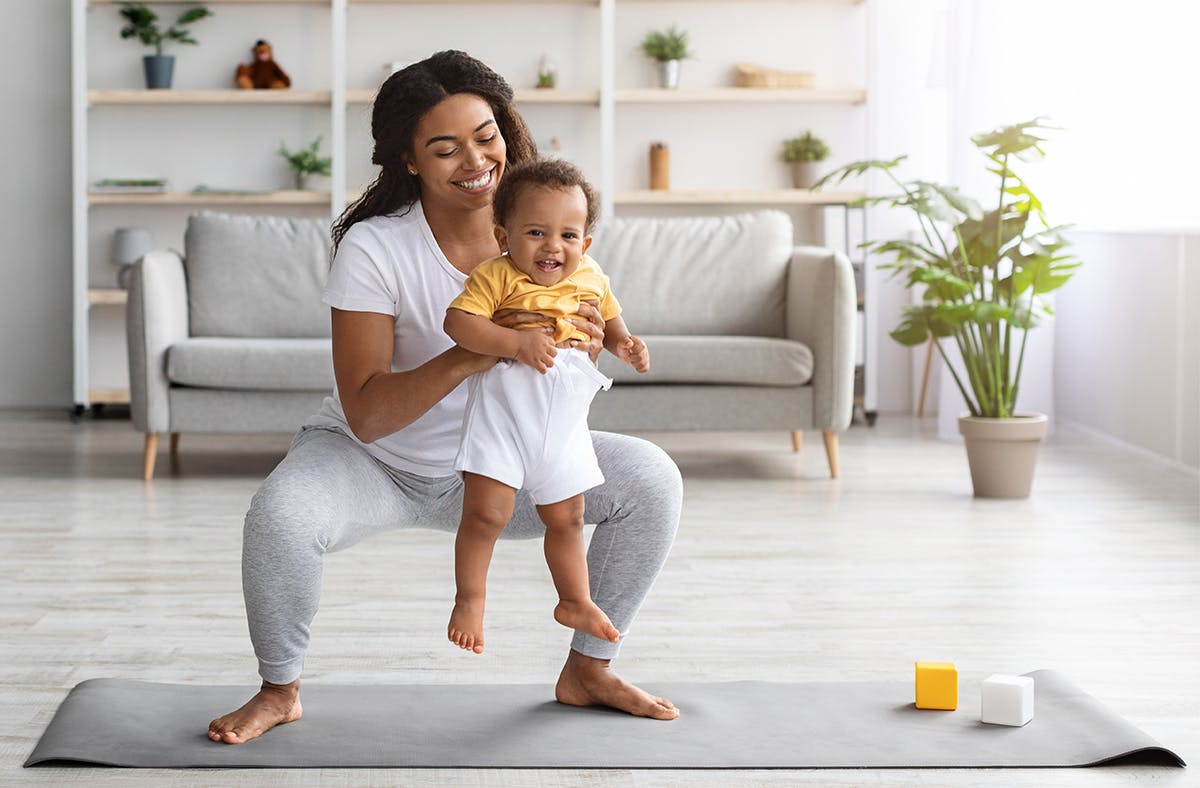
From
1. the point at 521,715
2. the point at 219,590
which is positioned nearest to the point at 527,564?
the point at 219,590

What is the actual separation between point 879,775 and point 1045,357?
3573 mm

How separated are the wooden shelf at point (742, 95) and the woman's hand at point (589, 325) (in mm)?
4059

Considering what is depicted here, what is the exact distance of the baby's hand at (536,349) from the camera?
6.33 ft

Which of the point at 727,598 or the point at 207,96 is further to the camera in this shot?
the point at 207,96

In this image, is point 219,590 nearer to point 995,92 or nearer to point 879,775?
point 879,775

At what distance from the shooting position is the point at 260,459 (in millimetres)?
4906

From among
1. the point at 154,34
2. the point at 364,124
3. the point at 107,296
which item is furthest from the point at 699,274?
the point at 154,34

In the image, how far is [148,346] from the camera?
444 cm

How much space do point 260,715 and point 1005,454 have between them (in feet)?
8.54

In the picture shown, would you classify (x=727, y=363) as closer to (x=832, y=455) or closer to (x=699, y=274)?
(x=832, y=455)

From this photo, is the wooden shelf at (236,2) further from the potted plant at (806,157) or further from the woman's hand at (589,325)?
the woman's hand at (589,325)

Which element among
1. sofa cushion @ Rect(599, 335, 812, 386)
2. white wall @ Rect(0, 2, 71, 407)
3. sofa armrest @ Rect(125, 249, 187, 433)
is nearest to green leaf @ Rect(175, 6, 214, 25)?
white wall @ Rect(0, 2, 71, 407)

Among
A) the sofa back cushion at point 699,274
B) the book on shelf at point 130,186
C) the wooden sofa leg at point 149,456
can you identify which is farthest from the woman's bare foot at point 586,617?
the book on shelf at point 130,186

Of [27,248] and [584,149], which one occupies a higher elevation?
[584,149]
